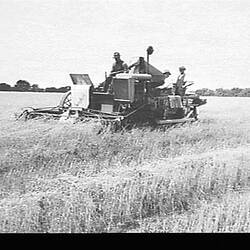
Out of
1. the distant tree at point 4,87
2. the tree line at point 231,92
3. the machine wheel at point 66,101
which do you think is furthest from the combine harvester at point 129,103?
the distant tree at point 4,87

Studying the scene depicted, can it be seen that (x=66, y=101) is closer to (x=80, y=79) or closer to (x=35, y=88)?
(x=80, y=79)

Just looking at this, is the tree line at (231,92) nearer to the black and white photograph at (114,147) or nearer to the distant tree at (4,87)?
the black and white photograph at (114,147)

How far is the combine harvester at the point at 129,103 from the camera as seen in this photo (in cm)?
258

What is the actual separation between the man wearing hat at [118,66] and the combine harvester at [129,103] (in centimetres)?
5

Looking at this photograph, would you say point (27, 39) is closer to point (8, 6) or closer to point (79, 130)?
point (8, 6)

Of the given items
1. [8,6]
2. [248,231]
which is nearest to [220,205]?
[248,231]

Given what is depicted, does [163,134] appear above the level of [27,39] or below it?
below

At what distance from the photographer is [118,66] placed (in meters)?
2.31

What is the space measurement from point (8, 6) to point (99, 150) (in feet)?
2.52

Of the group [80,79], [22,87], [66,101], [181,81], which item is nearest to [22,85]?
[22,87]

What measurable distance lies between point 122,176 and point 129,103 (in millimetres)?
1064

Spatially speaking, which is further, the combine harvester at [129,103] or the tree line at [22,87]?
the combine harvester at [129,103]

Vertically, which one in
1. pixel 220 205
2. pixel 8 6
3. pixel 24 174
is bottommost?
pixel 220 205

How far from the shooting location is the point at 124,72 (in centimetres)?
260
